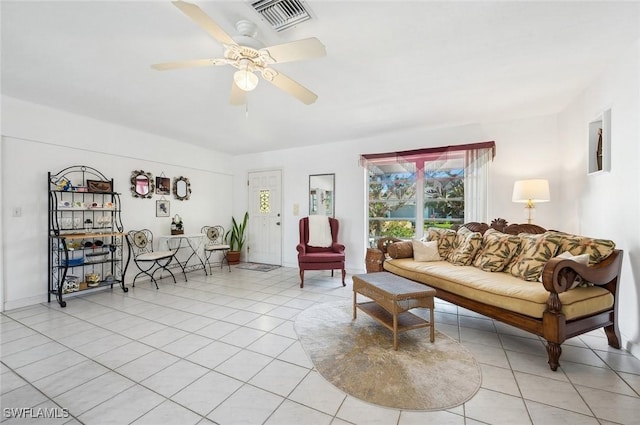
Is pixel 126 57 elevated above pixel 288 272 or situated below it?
above

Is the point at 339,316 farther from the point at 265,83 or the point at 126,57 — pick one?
the point at 126,57

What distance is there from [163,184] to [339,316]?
3.80 metres

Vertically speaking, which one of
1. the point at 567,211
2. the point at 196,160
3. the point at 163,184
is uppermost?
the point at 196,160

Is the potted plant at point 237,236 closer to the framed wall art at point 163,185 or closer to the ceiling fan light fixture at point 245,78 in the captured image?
the framed wall art at point 163,185

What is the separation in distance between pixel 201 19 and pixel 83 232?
3.60m

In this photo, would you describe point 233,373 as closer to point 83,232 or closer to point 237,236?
point 83,232

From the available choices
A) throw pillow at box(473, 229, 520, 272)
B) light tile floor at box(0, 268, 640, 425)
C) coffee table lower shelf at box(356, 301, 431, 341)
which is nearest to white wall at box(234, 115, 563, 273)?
throw pillow at box(473, 229, 520, 272)

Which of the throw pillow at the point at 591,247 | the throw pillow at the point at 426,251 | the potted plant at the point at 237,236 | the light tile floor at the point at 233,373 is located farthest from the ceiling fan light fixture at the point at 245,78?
the potted plant at the point at 237,236

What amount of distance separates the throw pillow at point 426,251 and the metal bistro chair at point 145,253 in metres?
3.61

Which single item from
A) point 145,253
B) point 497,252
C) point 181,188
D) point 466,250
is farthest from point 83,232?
point 497,252

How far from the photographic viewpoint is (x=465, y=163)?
400 cm

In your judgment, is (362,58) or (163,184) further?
(163,184)

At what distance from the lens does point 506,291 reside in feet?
7.23

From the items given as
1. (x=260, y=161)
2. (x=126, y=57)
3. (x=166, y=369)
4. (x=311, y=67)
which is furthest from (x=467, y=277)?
(x=260, y=161)
